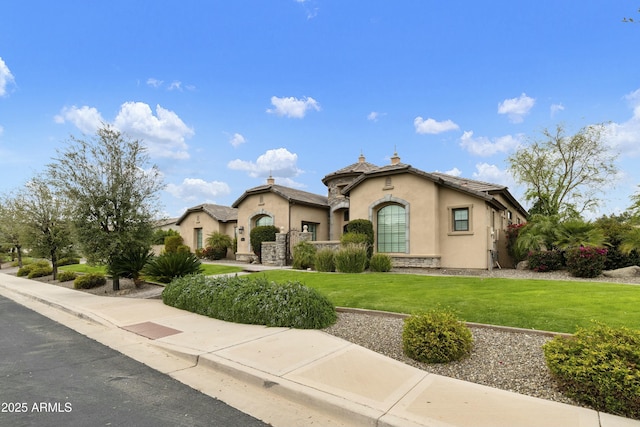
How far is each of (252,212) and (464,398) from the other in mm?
22301

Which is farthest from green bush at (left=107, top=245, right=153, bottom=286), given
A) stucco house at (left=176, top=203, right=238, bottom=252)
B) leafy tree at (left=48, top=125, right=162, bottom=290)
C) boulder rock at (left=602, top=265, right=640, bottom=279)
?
boulder rock at (left=602, top=265, right=640, bottom=279)

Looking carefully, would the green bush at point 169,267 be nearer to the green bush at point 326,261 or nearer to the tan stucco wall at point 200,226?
the green bush at point 326,261

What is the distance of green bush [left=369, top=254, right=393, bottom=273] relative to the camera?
53.4 feet

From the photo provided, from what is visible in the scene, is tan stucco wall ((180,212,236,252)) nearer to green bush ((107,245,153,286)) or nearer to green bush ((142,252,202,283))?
green bush ((107,245,153,286))

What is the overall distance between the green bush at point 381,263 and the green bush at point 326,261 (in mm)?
1784

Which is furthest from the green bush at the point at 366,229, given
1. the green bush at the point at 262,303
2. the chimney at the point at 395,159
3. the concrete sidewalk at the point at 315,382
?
the concrete sidewalk at the point at 315,382

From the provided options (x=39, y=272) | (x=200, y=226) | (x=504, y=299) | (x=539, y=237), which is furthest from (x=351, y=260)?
(x=200, y=226)

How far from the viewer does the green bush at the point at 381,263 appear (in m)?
16.3

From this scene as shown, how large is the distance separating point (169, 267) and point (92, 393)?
8605 millimetres

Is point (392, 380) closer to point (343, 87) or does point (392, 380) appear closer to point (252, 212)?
point (343, 87)

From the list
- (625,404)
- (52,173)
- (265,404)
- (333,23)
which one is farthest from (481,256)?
(52,173)

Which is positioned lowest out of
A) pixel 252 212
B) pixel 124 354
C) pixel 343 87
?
pixel 124 354

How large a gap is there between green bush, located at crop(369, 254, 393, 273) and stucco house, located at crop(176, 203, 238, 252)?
15.3m

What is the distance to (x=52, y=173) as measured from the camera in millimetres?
12148
